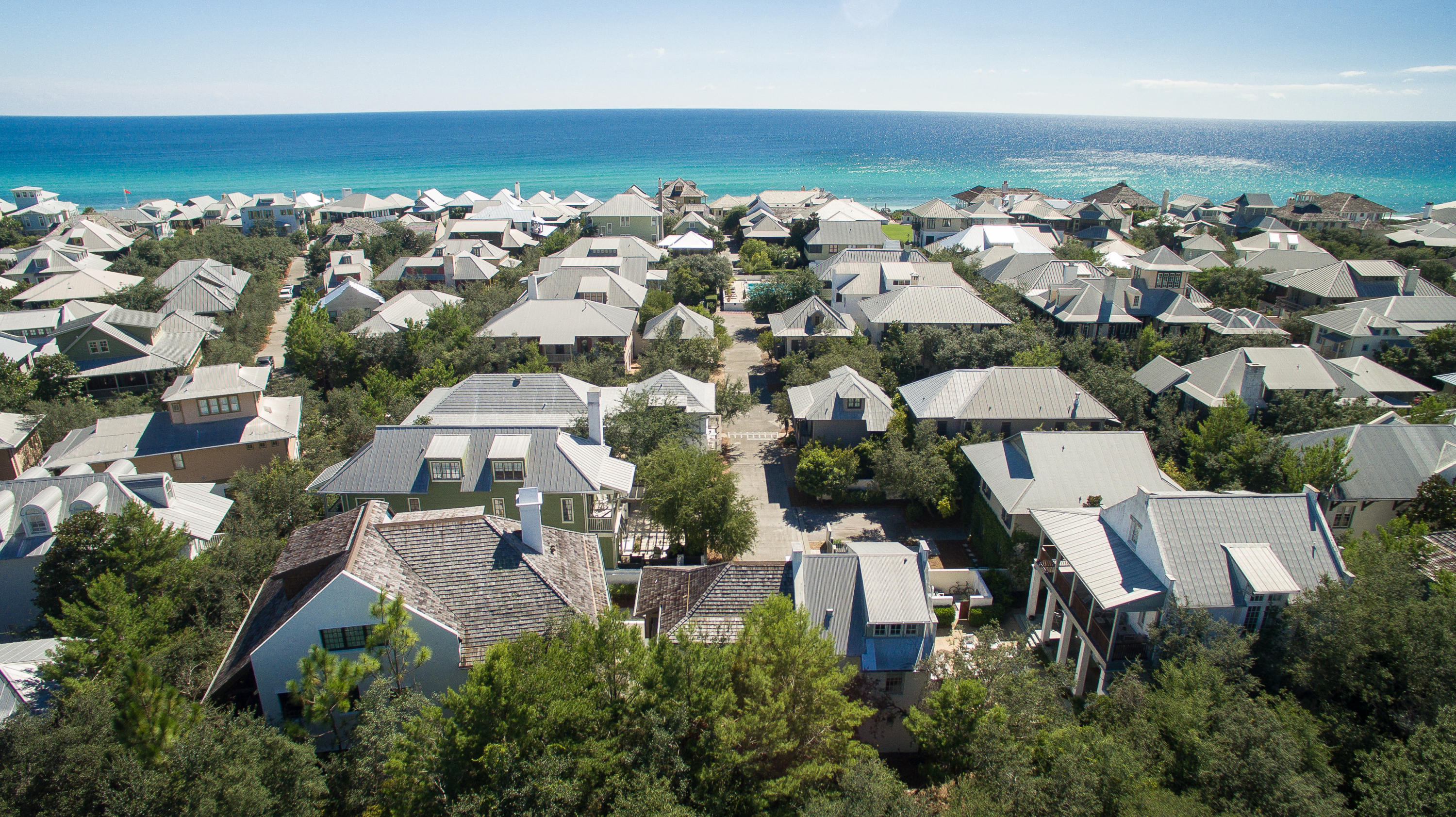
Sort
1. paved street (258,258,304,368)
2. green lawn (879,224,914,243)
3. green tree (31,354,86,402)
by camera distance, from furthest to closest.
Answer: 1. green lawn (879,224,914,243)
2. paved street (258,258,304,368)
3. green tree (31,354,86,402)

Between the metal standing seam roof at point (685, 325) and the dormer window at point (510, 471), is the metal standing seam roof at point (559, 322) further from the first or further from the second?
the dormer window at point (510, 471)

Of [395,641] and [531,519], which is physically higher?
[531,519]

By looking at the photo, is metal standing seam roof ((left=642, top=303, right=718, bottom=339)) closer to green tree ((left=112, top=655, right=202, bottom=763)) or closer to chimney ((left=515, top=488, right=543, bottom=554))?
chimney ((left=515, top=488, right=543, bottom=554))

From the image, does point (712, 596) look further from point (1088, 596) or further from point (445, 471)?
point (445, 471)


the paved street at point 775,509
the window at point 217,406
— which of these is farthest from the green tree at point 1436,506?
the window at point 217,406

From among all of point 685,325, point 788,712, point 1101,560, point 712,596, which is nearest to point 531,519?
point 712,596

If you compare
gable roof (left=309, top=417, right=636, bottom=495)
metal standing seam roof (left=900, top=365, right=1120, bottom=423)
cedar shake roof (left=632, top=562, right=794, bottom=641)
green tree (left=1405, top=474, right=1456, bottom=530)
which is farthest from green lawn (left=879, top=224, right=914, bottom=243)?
cedar shake roof (left=632, top=562, right=794, bottom=641)
